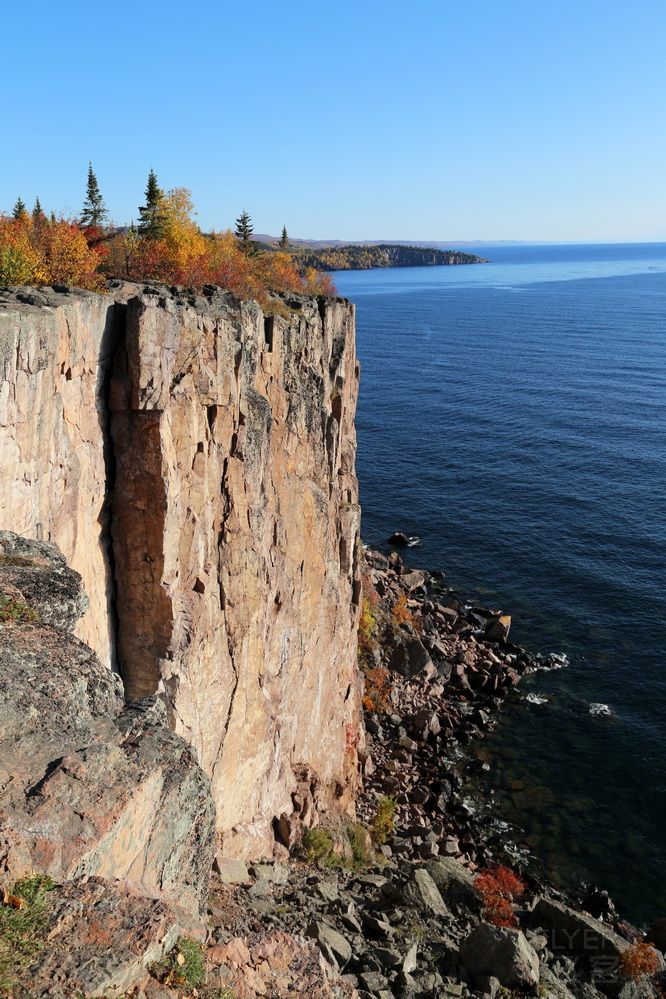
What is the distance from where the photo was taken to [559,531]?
216 ft

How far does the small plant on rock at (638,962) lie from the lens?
93.5ft

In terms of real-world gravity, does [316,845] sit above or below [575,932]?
above

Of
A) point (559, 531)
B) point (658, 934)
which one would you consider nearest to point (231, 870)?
point (658, 934)

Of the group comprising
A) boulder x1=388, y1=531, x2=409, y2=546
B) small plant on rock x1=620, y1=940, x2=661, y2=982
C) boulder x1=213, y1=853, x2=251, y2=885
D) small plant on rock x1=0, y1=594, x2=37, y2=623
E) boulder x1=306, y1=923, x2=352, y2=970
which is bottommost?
small plant on rock x1=620, y1=940, x2=661, y2=982

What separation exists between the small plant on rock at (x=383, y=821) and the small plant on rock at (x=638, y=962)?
11737 mm

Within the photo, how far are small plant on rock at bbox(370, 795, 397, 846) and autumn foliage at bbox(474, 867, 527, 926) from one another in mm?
4883

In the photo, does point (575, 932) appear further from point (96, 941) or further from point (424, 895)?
point (96, 941)

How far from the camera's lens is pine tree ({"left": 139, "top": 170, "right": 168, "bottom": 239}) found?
43281 millimetres

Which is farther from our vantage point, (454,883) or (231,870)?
(454,883)

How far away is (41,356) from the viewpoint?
1566cm

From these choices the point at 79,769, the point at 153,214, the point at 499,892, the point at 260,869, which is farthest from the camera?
the point at 153,214

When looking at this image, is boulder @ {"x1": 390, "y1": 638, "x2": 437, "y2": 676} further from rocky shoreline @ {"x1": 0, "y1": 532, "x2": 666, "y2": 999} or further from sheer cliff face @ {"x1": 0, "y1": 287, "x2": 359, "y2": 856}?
sheer cliff face @ {"x1": 0, "y1": 287, "x2": 359, "y2": 856}

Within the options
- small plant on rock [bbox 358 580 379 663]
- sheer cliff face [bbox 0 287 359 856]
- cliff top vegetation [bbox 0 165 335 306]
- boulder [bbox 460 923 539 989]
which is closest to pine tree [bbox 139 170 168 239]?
cliff top vegetation [bbox 0 165 335 306]

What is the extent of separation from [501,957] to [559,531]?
1857 inches
